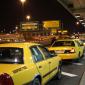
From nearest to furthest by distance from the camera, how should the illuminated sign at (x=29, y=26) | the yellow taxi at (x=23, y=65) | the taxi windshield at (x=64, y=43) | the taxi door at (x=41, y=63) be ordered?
the yellow taxi at (x=23, y=65)
the taxi door at (x=41, y=63)
the taxi windshield at (x=64, y=43)
the illuminated sign at (x=29, y=26)

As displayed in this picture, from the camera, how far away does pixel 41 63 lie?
8320mm

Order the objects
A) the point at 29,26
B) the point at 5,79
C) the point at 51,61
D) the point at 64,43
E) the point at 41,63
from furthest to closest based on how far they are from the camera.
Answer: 1. the point at 29,26
2. the point at 64,43
3. the point at 51,61
4. the point at 41,63
5. the point at 5,79

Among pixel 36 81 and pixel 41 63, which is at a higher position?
pixel 41 63

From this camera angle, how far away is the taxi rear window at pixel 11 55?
7502 millimetres

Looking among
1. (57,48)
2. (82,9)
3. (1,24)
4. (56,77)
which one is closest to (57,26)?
(82,9)

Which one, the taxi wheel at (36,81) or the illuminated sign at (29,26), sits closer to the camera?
the taxi wheel at (36,81)

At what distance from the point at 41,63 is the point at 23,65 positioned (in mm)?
1200

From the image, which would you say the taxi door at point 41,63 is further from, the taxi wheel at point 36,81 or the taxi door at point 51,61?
the taxi door at point 51,61

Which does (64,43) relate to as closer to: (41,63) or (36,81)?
(41,63)

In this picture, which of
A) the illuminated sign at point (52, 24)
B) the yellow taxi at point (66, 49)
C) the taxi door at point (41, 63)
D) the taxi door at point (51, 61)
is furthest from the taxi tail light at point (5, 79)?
the illuminated sign at point (52, 24)

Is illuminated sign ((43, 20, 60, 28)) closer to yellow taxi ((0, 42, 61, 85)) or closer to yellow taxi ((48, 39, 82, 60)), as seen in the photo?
yellow taxi ((48, 39, 82, 60))

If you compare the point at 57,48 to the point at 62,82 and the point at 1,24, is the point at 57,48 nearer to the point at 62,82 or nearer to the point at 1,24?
the point at 62,82

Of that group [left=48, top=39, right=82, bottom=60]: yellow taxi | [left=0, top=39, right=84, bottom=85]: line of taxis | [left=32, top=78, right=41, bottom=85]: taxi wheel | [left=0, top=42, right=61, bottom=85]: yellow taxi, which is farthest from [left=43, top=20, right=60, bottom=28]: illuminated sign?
[left=32, top=78, right=41, bottom=85]: taxi wheel

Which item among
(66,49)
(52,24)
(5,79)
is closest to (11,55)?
(5,79)
